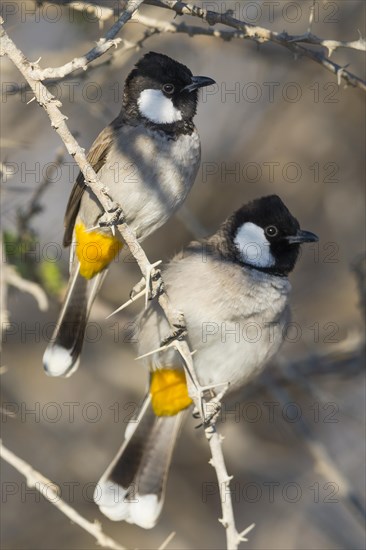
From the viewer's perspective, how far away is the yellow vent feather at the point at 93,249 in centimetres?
351

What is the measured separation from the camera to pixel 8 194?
4281mm

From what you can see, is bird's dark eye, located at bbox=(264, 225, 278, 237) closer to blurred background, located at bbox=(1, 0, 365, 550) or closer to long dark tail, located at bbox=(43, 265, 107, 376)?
long dark tail, located at bbox=(43, 265, 107, 376)

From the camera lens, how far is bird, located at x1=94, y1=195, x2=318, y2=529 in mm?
3539

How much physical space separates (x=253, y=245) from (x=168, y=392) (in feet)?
2.50

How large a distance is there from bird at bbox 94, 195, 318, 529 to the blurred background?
3.57 ft

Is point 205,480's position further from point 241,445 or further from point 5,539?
point 5,539

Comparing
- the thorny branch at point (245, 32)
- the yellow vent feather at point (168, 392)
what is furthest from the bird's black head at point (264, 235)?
the thorny branch at point (245, 32)

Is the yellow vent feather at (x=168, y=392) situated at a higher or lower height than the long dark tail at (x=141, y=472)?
higher

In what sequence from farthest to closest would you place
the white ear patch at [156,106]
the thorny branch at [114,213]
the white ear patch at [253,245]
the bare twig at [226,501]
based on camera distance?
the white ear patch at [253,245] → the white ear patch at [156,106] → the bare twig at [226,501] → the thorny branch at [114,213]

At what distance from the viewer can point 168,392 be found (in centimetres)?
377

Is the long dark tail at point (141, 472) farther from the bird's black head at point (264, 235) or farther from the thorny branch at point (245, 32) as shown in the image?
the thorny branch at point (245, 32)

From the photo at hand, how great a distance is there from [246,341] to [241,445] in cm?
171

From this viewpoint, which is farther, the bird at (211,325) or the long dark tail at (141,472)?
the long dark tail at (141,472)

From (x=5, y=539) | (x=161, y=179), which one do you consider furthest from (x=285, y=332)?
(x=5, y=539)
